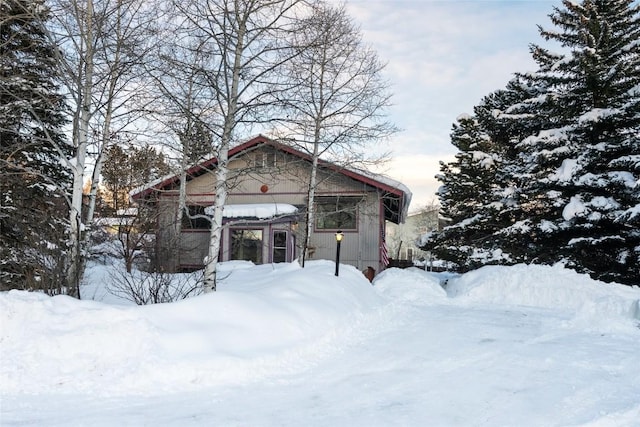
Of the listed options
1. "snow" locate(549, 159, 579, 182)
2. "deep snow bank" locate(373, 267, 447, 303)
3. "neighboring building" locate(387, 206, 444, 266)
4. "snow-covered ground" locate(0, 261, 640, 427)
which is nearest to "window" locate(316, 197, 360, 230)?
"deep snow bank" locate(373, 267, 447, 303)

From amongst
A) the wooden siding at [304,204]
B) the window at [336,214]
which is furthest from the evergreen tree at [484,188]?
the window at [336,214]

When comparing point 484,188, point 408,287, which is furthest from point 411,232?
point 408,287

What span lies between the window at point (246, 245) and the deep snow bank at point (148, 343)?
10.7 m

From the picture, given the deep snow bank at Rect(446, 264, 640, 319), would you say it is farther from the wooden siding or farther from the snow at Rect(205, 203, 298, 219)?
the snow at Rect(205, 203, 298, 219)

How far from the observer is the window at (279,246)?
17484 millimetres

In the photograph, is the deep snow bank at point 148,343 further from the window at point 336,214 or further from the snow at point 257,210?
the window at point 336,214

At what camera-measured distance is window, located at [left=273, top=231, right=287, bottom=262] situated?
17484 mm

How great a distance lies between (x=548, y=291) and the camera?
11734 mm

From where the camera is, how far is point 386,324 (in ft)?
27.7

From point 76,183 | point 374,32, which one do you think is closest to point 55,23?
point 76,183

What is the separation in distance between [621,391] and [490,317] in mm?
4905

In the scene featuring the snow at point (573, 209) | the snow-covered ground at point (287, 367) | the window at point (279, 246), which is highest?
the snow at point (573, 209)

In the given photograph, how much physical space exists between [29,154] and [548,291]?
15204mm

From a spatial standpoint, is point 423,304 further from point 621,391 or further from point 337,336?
point 621,391
